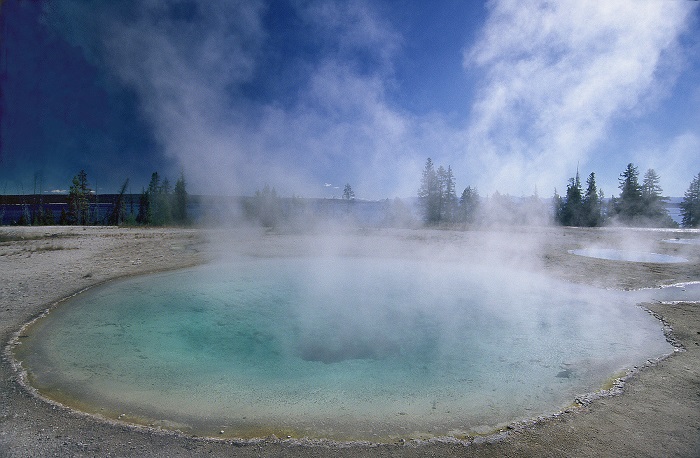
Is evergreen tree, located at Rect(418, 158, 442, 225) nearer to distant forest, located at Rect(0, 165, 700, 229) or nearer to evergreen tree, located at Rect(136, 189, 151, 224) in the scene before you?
distant forest, located at Rect(0, 165, 700, 229)

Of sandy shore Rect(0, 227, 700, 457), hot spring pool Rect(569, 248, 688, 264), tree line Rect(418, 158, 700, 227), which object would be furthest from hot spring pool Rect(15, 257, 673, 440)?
tree line Rect(418, 158, 700, 227)

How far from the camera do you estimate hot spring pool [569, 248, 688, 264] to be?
13.7 meters

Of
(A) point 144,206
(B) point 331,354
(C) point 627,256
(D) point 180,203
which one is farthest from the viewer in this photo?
(A) point 144,206

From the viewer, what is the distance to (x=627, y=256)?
1477cm

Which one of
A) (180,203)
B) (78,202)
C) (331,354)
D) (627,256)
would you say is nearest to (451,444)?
(331,354)

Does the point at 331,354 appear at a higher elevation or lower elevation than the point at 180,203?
lower

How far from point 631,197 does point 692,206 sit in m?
6.61

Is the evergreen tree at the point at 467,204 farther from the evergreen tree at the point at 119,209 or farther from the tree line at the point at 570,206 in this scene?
the evergreen tree at the point at 119,209

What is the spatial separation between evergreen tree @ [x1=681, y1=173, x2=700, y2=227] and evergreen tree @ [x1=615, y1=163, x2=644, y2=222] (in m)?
4.99

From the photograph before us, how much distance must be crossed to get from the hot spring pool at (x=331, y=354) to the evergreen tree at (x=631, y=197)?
34164 millimetres

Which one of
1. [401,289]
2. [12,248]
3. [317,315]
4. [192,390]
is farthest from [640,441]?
[12,248]

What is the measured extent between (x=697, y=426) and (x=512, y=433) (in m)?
1.85

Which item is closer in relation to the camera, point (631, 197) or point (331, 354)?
point (331, 354)

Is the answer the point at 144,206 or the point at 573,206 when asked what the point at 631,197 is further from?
the point at 144,206
